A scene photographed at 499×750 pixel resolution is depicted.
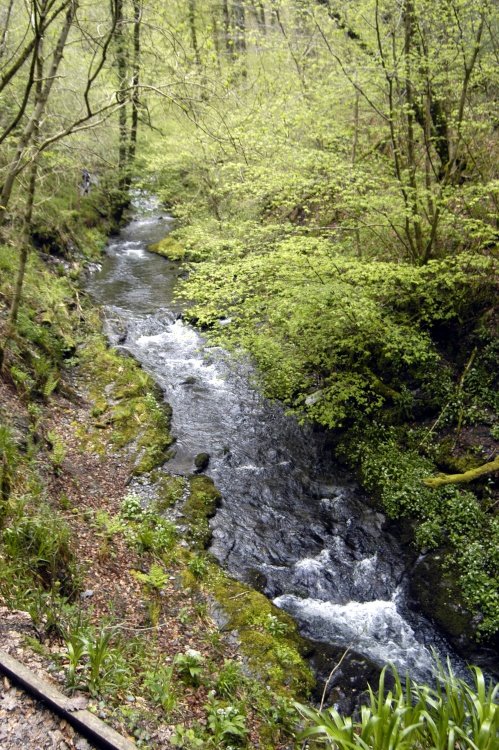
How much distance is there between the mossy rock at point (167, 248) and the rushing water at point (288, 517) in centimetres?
601

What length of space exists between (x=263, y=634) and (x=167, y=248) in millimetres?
16625

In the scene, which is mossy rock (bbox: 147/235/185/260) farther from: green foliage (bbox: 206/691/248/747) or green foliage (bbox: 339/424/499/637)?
green foliage (bbox: 206/691/248/747)

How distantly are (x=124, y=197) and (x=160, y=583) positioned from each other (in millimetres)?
→ 20365

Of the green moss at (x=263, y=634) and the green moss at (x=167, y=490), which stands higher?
the green moss at (x=167, y=490)

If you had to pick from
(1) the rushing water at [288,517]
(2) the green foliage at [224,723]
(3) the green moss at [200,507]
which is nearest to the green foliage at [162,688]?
(2) the green foliage at [224,723]

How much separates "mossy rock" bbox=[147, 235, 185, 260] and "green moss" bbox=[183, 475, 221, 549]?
38.9 ft

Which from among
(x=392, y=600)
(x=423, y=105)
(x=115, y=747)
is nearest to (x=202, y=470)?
(x=392, y=600)

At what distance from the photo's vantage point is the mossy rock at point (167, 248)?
18875mm

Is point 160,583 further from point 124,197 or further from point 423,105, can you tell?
point 124,197

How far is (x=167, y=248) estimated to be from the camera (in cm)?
1977

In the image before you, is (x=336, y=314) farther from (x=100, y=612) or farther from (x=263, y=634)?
(x=100, y=612)

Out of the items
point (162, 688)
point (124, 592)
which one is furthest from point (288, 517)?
point (162, 688)

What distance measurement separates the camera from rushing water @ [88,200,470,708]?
20.8ft

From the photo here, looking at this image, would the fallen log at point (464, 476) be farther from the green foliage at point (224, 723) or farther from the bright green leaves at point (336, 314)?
the green foliage at point (224, 723)
